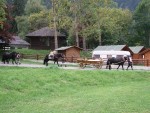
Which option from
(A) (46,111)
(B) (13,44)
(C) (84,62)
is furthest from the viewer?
(B) (13,44)

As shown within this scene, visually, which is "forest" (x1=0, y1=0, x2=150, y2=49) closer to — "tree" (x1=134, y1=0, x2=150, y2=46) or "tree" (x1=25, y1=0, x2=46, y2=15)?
"tree" (x1=134, y1=0, x2=150, y2=46)

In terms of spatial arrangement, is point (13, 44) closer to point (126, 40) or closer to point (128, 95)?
point (126, 40)

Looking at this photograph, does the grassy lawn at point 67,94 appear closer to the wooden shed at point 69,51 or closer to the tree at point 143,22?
the wooden shed at point 69,51

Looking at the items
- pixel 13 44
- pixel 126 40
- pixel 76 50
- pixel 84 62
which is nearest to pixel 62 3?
pixel 76 50

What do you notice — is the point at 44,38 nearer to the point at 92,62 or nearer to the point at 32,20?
the point at 32,20

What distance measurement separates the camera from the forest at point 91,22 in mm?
65000

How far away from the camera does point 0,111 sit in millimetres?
14727

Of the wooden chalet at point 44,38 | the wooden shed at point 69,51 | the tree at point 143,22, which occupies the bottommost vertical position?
the wooden shed at point 69,51

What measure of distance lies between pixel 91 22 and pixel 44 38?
39.7 feet

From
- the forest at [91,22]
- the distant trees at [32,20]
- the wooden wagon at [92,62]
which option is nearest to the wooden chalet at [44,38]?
the forest at [91,22]

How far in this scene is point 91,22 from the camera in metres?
69.7

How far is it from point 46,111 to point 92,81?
12151 mm

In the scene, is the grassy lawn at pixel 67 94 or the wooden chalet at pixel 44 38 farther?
the wooden chalet at pixel 44 38

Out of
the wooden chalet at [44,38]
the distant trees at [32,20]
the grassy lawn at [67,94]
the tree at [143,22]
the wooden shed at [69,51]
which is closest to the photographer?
the grassy lawn at [67,94]
